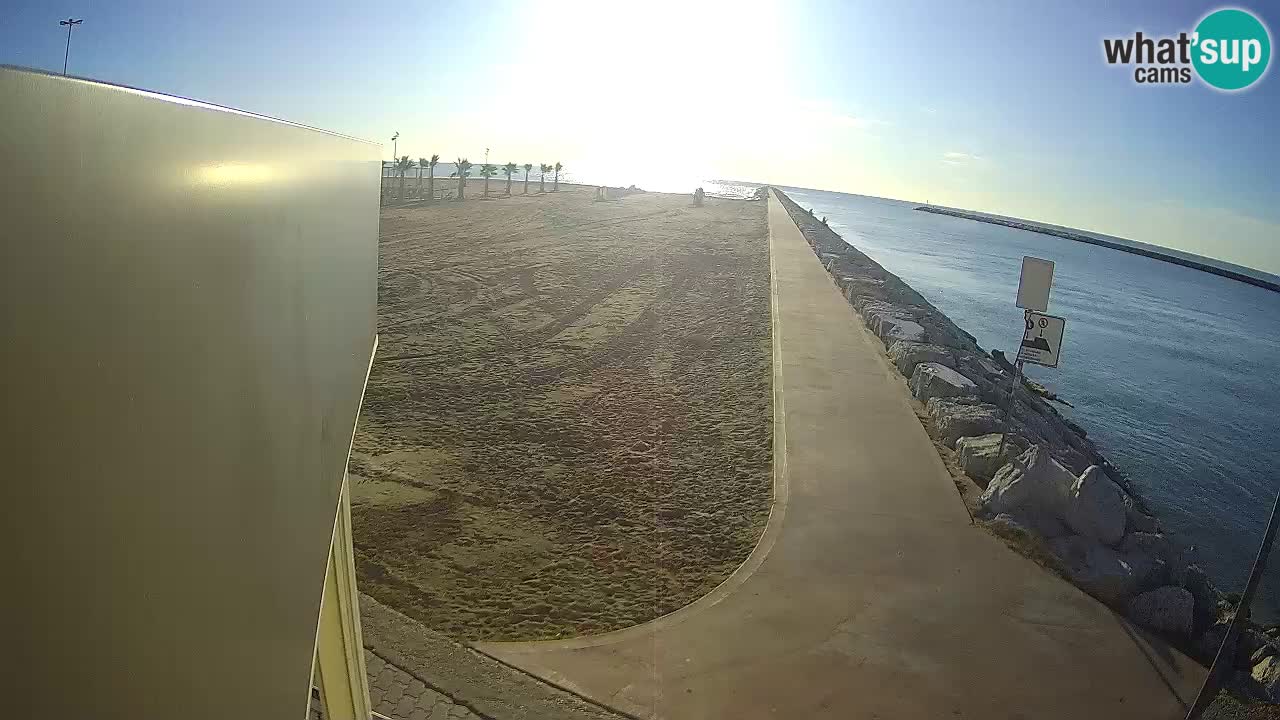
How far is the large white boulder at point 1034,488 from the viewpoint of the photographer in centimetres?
753

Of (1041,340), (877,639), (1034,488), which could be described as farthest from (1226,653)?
(1041,340)

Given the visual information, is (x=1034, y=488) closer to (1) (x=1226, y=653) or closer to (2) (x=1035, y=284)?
(1) (x=1226, y=653)

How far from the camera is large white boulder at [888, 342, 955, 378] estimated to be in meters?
12.9

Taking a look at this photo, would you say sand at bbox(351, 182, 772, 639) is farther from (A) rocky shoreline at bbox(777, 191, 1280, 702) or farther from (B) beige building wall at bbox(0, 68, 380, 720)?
(B) beige building wall at bbox(0, 68, 380, 720)

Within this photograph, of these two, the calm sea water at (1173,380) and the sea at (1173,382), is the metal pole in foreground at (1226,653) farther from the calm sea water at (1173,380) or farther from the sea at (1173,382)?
the calm sea water at (1173,380)

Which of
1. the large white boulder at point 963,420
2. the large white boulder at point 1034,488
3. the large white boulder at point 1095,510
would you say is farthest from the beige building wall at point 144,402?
the large white boulder at point 963,420

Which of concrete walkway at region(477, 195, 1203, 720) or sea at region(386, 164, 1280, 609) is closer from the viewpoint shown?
concrete walkway at region(477, 195, 1203, 720)

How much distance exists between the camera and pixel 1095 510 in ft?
24.2

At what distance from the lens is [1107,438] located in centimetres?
1867

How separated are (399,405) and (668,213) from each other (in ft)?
119

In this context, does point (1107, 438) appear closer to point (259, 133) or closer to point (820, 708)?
point (820, 708)

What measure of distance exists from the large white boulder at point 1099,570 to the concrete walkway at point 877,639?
150mm

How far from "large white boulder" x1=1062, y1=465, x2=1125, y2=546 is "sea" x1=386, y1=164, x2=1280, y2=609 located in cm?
130

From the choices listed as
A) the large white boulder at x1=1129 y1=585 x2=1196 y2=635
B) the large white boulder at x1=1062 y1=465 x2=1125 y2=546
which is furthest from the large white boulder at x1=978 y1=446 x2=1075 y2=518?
the large white boulder at x1=1129 y1=585 x2=1196 y2=635
